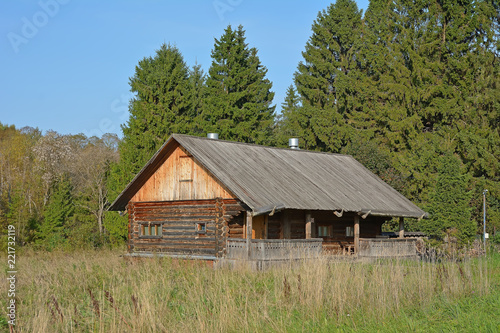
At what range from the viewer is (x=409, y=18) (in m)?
48.9

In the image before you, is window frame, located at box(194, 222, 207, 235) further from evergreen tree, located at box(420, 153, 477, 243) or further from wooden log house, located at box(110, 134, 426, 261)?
evergreen tree, located at box(420, 153, 477, 243)

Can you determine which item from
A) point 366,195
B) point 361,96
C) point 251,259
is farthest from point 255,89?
point 251,259

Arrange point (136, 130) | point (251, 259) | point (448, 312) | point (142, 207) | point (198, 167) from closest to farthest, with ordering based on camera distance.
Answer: point (448, 312), point (251, 259), point (198, 167), point (142, 207), point (136, 130)

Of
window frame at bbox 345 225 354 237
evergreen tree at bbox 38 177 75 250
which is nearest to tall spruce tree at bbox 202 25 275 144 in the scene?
evergreen tree at bbox 38 177 75 250

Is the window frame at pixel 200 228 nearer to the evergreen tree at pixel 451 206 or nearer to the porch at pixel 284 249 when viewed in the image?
the porch at pixel 284 249

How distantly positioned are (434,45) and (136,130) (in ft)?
79.7

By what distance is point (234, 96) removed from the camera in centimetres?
4662

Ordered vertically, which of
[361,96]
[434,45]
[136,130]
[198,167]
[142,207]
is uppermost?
[434,45]

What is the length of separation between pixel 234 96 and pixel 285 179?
2227 cm

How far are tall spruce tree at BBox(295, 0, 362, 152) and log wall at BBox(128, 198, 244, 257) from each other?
2508 cm

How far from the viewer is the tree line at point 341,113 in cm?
4053

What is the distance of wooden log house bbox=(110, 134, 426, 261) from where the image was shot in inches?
885

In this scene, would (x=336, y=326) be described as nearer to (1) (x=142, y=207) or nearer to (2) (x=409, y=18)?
(1) (x=142, y=207)

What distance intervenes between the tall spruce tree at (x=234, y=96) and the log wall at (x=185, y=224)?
19.1 m
